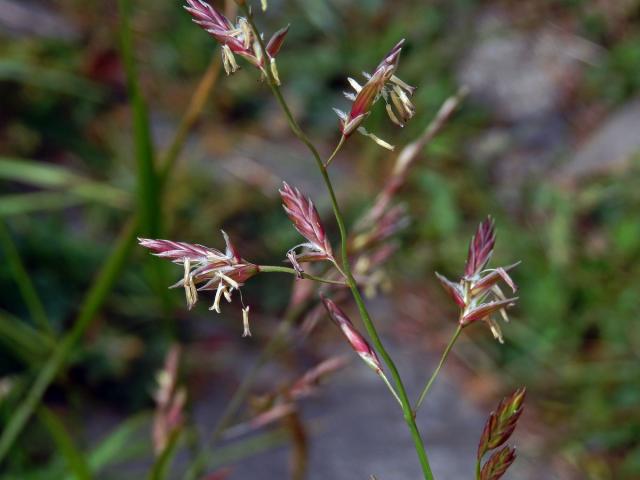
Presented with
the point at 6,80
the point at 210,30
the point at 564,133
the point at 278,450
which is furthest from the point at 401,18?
the point at 210,30

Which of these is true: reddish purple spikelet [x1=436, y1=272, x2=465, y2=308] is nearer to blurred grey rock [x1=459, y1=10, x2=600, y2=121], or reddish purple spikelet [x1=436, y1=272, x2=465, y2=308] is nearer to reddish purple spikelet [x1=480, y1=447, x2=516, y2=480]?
reddish purple spikelet [x1=480, y1=447, x2=516, y2=480]

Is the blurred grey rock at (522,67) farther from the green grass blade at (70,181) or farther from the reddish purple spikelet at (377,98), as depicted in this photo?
the reddish purple spikelet at (377,98)

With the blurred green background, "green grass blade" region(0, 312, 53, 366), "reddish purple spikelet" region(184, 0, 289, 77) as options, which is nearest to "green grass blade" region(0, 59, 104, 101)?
the blurred green background

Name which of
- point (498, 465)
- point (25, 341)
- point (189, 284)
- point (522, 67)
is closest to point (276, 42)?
point (189, 284)

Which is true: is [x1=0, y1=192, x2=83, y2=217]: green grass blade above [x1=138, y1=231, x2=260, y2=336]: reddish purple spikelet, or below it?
below

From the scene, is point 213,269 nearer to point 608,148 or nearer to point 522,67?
point 608,148

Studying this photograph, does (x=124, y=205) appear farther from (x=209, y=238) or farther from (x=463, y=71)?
(x=463, y=71)

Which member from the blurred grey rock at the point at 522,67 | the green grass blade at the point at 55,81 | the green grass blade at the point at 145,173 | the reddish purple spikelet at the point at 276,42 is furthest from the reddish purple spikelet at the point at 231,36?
the blurred grey rock at the point at 522,67
